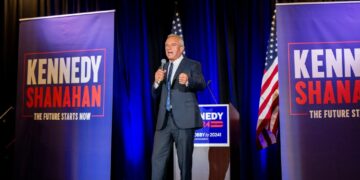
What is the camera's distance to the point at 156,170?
3379mm

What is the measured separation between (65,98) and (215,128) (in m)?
1.62

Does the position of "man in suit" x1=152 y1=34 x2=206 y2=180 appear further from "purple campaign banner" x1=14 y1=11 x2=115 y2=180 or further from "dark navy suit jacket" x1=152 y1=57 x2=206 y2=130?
"purple campaign banner" x1=14 y1=11 x2=115 y2=180

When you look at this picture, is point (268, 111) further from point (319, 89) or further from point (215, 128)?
point (319, 89)

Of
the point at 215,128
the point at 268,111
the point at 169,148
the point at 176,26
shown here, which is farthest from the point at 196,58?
the point at 169,148

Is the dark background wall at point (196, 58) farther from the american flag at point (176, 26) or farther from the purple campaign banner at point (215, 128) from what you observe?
the purple campaign banner at point (215, 128)

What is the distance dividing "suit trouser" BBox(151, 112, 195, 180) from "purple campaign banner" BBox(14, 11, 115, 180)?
2.56 ft

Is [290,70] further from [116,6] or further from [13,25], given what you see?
[13,25]

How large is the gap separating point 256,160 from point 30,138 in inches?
108

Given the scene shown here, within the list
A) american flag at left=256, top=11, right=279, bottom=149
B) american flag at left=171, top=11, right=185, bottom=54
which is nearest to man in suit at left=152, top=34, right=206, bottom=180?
american flag at left=256, top=11, right=279, bottom=149

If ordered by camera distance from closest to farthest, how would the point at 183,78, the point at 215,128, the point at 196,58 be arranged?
the point at 183,78
the point at 215,128
the point at 196,58

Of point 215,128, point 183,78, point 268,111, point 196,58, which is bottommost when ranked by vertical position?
point 215,128

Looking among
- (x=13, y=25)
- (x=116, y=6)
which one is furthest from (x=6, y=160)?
(x=116, y=6)

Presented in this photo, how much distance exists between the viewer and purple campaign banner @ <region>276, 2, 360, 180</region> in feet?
11.8

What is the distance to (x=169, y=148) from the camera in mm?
3475
